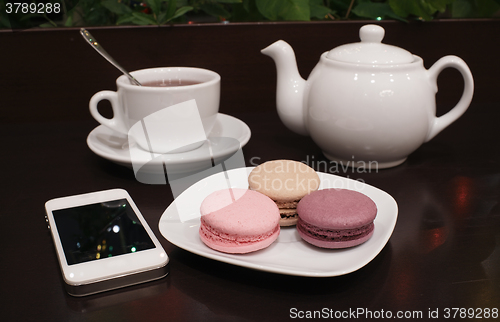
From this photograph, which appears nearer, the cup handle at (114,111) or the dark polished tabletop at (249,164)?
the dark polished tabletop at (249,164)

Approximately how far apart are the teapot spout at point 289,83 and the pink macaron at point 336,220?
273 millimetres

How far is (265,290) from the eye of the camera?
45 cm

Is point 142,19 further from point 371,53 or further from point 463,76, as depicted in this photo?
point 463,76

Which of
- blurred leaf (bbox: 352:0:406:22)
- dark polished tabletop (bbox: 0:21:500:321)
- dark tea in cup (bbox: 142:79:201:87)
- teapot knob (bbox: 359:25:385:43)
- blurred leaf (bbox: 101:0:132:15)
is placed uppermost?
blurred leaf (bbox: 101:0:132:15)

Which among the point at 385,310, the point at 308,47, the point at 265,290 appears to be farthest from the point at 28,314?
the point at 308,47

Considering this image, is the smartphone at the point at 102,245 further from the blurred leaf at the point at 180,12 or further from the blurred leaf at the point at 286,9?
the blurred leaf at the point at 286,9

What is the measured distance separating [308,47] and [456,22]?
0.35 m

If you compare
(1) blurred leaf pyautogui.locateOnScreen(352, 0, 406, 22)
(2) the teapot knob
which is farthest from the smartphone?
(1) blurred leaf pyautogui.locateOnScreen(352, 0, 406, 22)

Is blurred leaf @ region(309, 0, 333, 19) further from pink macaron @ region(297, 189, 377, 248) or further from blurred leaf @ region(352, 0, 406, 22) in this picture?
pink macaron @ region(297, 189, 377, 248)

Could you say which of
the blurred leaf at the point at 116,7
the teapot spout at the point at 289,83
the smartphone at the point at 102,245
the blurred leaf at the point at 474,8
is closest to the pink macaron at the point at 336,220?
the smartphone at the point at 102,245

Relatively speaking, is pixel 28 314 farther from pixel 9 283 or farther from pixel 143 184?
pixel 143 184

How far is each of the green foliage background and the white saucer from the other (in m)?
0.27

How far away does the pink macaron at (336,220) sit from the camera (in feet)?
1.56

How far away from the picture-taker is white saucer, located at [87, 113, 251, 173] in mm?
664
